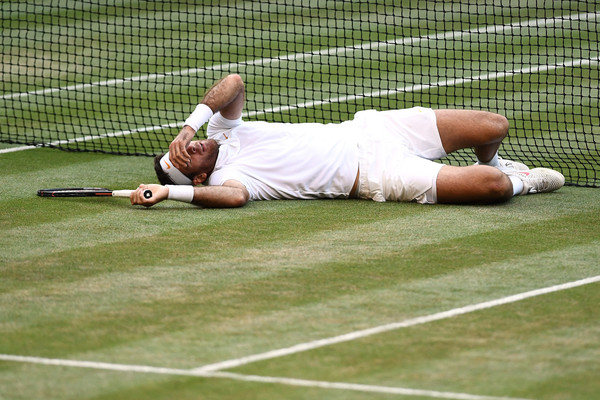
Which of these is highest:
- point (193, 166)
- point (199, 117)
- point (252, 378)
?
point (199, 117)

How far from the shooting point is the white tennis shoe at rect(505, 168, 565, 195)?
31.7ft

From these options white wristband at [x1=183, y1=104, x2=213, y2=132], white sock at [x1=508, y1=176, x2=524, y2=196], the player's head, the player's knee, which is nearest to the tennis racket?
the player's head

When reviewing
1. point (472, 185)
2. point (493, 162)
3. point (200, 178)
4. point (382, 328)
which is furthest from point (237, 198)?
point (382, 328)

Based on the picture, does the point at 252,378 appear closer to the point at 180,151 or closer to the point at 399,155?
the point at 180,151

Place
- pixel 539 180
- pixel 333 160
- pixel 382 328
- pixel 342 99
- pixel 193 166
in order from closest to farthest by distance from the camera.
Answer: pixel 382 328 < pixel 193 166 < pixel 333 160 < pixel 539 180 < pixel 342 99

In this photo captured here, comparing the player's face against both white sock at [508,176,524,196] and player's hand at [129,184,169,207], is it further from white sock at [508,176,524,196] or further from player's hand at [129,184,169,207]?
white sock at [508,176,524,196]

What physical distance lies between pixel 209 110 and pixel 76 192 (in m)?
1.37

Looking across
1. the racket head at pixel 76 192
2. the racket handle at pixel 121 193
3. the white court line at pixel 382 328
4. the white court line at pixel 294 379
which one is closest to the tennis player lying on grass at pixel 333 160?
the racket handle at pixel 121 193

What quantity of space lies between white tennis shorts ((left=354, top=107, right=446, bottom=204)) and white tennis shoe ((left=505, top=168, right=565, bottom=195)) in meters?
0.74

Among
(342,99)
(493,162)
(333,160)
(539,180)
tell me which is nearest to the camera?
(333,160)

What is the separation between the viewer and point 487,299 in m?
6.62

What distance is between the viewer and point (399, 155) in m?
9.34

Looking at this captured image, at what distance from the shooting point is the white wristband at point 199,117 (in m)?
9.18

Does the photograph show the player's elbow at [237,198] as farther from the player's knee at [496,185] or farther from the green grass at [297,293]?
the player's knee at [496,185]
